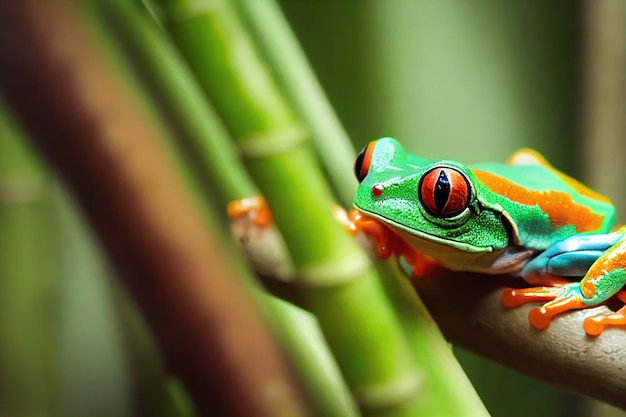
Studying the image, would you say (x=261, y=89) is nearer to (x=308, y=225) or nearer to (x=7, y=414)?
(x=308, y=225)

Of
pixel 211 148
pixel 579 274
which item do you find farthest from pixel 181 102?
pixel 579 274

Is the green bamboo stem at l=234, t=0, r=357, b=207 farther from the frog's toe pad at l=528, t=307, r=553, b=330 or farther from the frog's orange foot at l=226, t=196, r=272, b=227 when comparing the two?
the frog's toe pad at l=528, t=307, r=553, b=330

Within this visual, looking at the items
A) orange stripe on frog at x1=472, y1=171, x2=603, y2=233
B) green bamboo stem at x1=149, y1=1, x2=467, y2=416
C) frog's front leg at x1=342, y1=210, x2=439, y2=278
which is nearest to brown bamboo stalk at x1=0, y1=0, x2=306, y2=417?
green bamboo stem at x1=149, y1=1, x2=467, y2=416

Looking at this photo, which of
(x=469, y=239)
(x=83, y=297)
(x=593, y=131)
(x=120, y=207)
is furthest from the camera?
(x=593, y=131)

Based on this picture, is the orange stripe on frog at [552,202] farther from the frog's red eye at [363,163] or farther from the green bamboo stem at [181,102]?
the green bamboo stem at [181,102]

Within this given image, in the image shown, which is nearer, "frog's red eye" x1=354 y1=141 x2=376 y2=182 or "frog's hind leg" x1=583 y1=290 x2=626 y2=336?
"frog's hind leg" x1=583 y1=290 x2=626 y2=336

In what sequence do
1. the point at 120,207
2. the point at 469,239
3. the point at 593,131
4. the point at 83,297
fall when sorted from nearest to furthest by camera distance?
the point at 120,207, the point at 469,239, the point at 83,297, the point at 593,131

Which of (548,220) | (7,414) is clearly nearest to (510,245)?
(548,220)
